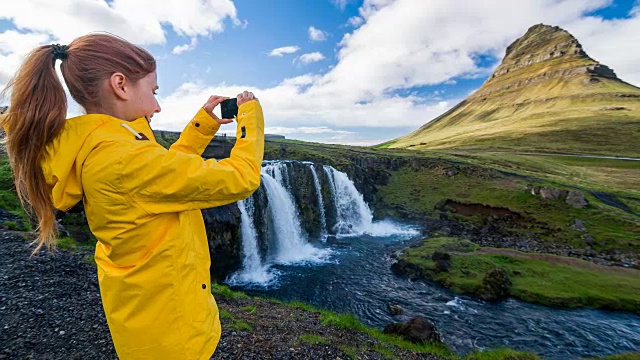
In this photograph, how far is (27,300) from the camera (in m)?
10.1

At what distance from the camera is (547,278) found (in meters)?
23.3

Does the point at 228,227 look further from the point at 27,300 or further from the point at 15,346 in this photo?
the point at 15,346

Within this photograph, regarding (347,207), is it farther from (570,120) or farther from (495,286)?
(570,120)

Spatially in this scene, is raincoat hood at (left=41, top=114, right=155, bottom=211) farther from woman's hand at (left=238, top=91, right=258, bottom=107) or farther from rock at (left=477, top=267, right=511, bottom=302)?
rock at (left=477, top=267, right=511, bottom=302)

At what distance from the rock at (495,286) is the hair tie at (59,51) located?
2439 cm

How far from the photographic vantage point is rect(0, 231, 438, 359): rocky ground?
8.35 metres

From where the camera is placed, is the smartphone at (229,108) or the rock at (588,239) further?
the rock at (588,239)

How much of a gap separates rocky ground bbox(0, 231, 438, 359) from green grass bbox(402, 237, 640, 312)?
13.3 meters

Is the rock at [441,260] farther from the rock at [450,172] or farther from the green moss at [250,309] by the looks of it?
the rock at [450,172]

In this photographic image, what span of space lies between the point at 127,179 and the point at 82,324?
10162mm

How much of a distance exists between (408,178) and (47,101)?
185 ft

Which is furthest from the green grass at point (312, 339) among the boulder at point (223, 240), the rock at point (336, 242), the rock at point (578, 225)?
the rock at point (578, 225)

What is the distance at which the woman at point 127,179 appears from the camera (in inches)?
89.4

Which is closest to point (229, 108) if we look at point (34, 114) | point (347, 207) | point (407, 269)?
point (34, 114)
